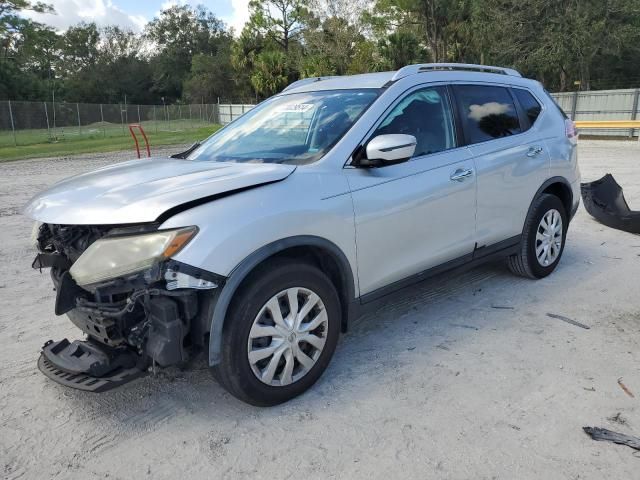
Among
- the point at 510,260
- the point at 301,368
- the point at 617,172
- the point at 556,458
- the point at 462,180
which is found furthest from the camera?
the point at 617,172

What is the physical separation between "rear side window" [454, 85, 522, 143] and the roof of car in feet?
0.41

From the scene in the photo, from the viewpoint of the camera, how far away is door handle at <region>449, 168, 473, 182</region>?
12.3ft

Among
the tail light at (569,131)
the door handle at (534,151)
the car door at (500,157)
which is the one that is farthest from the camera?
the tail light at (569,131)

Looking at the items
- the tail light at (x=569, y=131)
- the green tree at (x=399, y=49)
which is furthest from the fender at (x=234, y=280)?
the green tree at (x=399, y=49)

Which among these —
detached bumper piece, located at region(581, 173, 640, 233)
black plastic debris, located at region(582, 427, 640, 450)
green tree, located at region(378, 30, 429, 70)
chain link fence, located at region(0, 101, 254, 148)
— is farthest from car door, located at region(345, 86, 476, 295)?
green tree, located at region(378, 30, 429, 70)

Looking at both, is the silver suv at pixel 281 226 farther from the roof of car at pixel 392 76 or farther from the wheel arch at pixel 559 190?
the wheel arch at pixel 559 190

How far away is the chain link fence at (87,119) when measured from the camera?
28.7 meters

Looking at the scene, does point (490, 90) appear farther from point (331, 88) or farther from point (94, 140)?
point (94, 140)

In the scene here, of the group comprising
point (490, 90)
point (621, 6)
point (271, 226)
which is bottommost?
point (271, 226)

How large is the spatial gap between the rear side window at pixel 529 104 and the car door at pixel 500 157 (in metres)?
0.08

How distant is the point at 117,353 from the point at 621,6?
3389cm

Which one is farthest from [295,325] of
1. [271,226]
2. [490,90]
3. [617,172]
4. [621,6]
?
[621,6]

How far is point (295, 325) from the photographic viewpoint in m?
2.89

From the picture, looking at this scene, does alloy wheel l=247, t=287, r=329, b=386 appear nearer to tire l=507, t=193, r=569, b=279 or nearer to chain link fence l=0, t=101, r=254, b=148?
tire l=507, t=193, r=569, b=279
